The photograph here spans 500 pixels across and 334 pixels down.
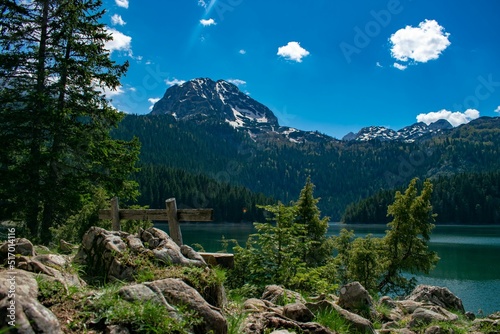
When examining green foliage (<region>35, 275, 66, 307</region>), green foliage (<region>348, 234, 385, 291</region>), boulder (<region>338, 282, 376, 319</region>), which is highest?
green foliage (<region>35, 275, 66, 307</region>)

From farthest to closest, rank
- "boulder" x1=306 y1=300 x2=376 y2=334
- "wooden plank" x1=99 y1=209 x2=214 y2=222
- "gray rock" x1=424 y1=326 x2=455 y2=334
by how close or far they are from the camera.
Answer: "wooden plank" x1=99 y1=209 x2=214 y2=222 → "gray rock" x1=424 y1=326 x2=455 y2=334 → "boulder" x1=306 y1=300 x2=376 y2=334

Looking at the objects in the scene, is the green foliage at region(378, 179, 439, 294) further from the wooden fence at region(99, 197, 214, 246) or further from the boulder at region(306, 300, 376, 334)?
the boulder at region(306, 300, 376, 334)

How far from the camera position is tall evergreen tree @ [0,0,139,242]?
16.9 m

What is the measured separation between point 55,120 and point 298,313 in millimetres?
15290

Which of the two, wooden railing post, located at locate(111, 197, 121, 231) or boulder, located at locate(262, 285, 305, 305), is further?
wooden railing post, located at locate(111, 197, 121, 231)

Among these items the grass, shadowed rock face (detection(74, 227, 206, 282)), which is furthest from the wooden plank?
the grass

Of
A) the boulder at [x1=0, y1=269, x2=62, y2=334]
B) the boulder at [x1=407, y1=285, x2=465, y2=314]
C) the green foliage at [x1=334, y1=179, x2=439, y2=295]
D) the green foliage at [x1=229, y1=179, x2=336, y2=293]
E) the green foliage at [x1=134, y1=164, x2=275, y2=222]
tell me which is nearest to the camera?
the boulder at [x1=0, y1=269, x2=62, y2=334]

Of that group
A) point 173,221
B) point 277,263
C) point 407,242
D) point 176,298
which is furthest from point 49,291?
point 407,242

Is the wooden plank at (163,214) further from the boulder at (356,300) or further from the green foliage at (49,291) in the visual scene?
the green foliage at (49,291)

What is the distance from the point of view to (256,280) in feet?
39.8

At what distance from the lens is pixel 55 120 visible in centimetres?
1728

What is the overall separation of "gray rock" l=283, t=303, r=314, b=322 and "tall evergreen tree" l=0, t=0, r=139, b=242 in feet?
44.2

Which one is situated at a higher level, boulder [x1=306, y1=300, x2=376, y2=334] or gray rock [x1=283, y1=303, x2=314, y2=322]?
gray rock [x1=283, y1=303, x2=314, y2=322]

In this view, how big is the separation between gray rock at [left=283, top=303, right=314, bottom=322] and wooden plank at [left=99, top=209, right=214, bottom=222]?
4503 millimetres
